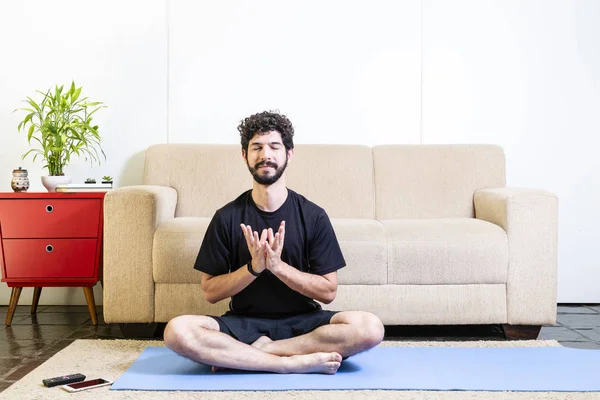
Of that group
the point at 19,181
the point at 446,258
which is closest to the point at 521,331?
the point at 446,258

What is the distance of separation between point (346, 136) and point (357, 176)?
453 mm

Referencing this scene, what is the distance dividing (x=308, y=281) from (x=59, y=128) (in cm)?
199

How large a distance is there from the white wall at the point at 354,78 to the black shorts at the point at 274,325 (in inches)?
70.7

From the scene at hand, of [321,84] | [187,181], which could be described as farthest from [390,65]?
[187,181]

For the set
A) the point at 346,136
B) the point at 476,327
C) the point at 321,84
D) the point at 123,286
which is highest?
the point at 321,84

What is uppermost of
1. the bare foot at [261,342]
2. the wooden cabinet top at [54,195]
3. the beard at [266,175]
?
the beard at [266,175]

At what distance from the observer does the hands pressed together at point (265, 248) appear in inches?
86.5

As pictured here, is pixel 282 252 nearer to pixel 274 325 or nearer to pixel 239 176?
pixel 274 325

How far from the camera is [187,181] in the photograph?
3645 millimetres

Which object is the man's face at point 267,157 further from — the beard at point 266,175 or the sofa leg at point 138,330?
the sofa leg at point 138,330

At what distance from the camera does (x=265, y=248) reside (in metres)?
2.21

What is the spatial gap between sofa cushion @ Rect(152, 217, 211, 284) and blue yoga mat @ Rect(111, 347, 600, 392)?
0.36 metres

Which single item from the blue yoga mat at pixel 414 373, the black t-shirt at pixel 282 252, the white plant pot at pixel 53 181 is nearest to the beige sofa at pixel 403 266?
the blue yoga mat at pixel 414 373

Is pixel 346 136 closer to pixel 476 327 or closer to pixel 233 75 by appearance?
pixel 233 75
